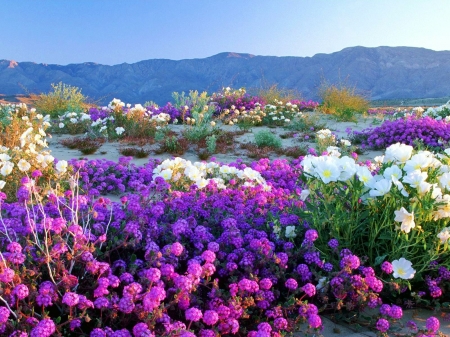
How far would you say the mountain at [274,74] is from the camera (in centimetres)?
10012

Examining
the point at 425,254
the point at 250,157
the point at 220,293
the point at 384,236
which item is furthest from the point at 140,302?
the point at 250,157

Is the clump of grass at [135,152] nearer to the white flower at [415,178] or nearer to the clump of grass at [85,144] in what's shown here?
the clump of grass at [85,144]

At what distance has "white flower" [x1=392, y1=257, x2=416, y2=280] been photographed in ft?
8.61

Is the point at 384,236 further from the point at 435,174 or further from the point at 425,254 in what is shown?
the point at 435,174

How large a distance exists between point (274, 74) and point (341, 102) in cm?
10235

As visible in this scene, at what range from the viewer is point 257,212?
12.8ft

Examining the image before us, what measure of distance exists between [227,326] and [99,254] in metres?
1.01

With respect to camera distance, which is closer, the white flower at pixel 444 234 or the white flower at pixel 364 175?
the white flower at pixel 444 234

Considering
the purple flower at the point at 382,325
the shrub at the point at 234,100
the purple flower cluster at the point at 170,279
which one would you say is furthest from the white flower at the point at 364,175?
the shrub at the point at 234,100

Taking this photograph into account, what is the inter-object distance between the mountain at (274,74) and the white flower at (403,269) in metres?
95.1

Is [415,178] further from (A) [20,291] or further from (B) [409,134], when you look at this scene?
(B) [409,134]

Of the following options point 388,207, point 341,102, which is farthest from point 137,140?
point 341,102

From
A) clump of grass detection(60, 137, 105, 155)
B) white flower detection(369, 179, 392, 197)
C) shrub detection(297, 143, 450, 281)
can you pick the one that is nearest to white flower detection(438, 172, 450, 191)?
shrub detection(297, 143, 450, 281)

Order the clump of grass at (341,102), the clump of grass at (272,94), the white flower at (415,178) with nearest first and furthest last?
the white flower at (415,178)
the clump of grass at (341,102)
the clump of grass at (272,94)
